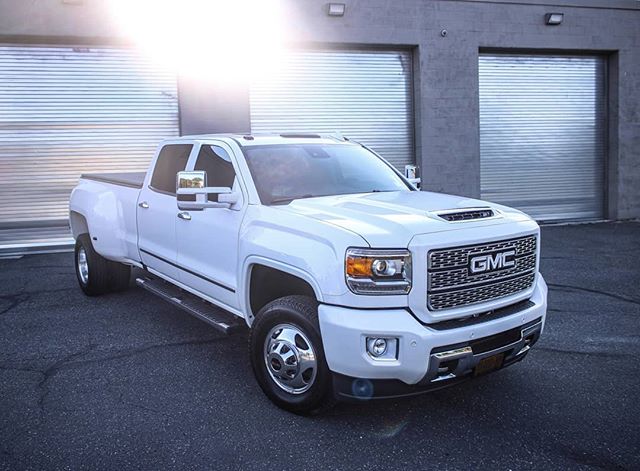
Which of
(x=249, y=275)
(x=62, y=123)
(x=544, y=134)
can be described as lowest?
(x=249, y=275)

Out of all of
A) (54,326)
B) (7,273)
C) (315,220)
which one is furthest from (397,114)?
(315,220)

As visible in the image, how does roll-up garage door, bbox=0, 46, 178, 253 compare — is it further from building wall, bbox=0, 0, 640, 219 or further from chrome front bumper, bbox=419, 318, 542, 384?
chrome front bumper, bbox=419, 318, 542, 384

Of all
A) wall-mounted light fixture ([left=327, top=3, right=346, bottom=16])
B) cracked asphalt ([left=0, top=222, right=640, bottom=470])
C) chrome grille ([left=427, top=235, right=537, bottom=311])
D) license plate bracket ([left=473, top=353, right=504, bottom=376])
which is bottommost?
cracked asphalt ([left=0, top=222, right=640, bottom=470])

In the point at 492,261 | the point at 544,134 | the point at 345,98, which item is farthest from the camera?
the point at 544,134

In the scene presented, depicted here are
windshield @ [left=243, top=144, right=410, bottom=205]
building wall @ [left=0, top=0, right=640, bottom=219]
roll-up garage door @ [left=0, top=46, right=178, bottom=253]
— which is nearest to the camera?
windshield @ [left=243, top=144, right=410, bottom=205]

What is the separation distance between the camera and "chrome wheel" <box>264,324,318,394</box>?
3.79 m

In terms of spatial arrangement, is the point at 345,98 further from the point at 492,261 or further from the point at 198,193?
the point at 492,261

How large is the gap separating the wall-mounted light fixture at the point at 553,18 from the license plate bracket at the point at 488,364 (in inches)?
464

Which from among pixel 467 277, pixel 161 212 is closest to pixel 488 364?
pixel 467 277

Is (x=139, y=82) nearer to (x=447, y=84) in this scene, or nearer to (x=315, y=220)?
(x=447, y=84)

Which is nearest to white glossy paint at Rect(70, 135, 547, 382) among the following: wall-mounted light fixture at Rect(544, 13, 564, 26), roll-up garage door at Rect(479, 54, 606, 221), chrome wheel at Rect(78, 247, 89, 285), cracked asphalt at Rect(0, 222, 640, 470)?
cracked asphalt at Rect(0, 222, 640, 470)

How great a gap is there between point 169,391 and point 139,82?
8.67 meters

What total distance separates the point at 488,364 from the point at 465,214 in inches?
38.0

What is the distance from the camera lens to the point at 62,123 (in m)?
11.4
